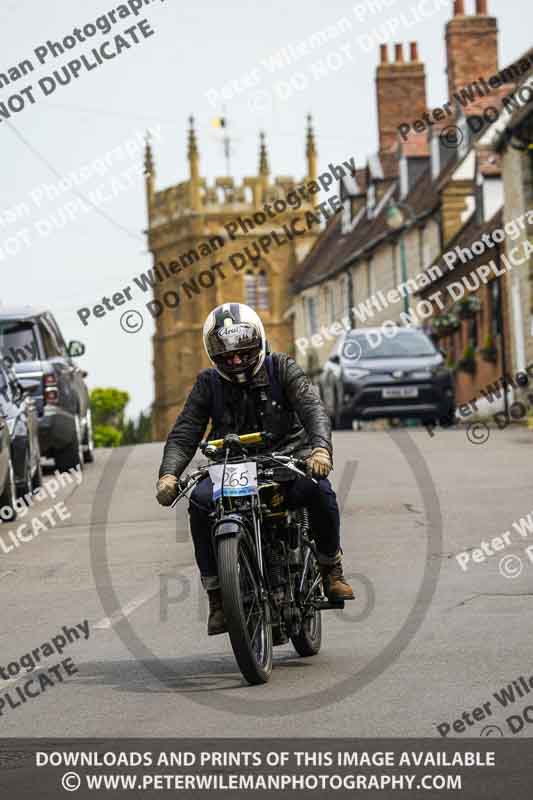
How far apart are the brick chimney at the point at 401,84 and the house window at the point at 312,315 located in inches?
659

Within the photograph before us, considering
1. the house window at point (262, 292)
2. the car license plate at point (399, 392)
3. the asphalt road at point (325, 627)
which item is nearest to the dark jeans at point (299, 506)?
the asphalt road at point (325, 627)

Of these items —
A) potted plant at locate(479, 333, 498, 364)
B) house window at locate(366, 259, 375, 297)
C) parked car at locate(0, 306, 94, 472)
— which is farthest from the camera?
house window at locate(366, 259, 375, 297)

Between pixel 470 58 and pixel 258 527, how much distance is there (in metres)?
48.7

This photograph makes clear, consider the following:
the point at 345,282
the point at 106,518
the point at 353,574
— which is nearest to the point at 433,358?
the point at 106,518

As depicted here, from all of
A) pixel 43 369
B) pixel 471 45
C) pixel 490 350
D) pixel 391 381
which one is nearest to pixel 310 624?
pixel 43 369

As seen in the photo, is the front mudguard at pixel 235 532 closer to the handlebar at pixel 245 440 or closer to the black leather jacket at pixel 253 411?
the handlebar at pixel 245 440

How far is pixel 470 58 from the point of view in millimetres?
55188

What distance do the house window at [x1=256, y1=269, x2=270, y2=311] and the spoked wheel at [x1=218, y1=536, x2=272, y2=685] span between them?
101294 millimetres

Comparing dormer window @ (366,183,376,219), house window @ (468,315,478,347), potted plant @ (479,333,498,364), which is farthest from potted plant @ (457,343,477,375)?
dormer window @ (366,183,376,219)

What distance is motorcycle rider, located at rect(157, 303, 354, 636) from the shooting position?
27.6 feet

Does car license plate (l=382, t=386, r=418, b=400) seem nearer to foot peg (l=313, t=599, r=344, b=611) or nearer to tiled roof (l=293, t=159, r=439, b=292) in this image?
foot peg (l=313, t=599, r=344, b=611)

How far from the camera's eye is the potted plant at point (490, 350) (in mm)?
44200

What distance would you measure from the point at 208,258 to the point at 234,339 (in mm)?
104069
